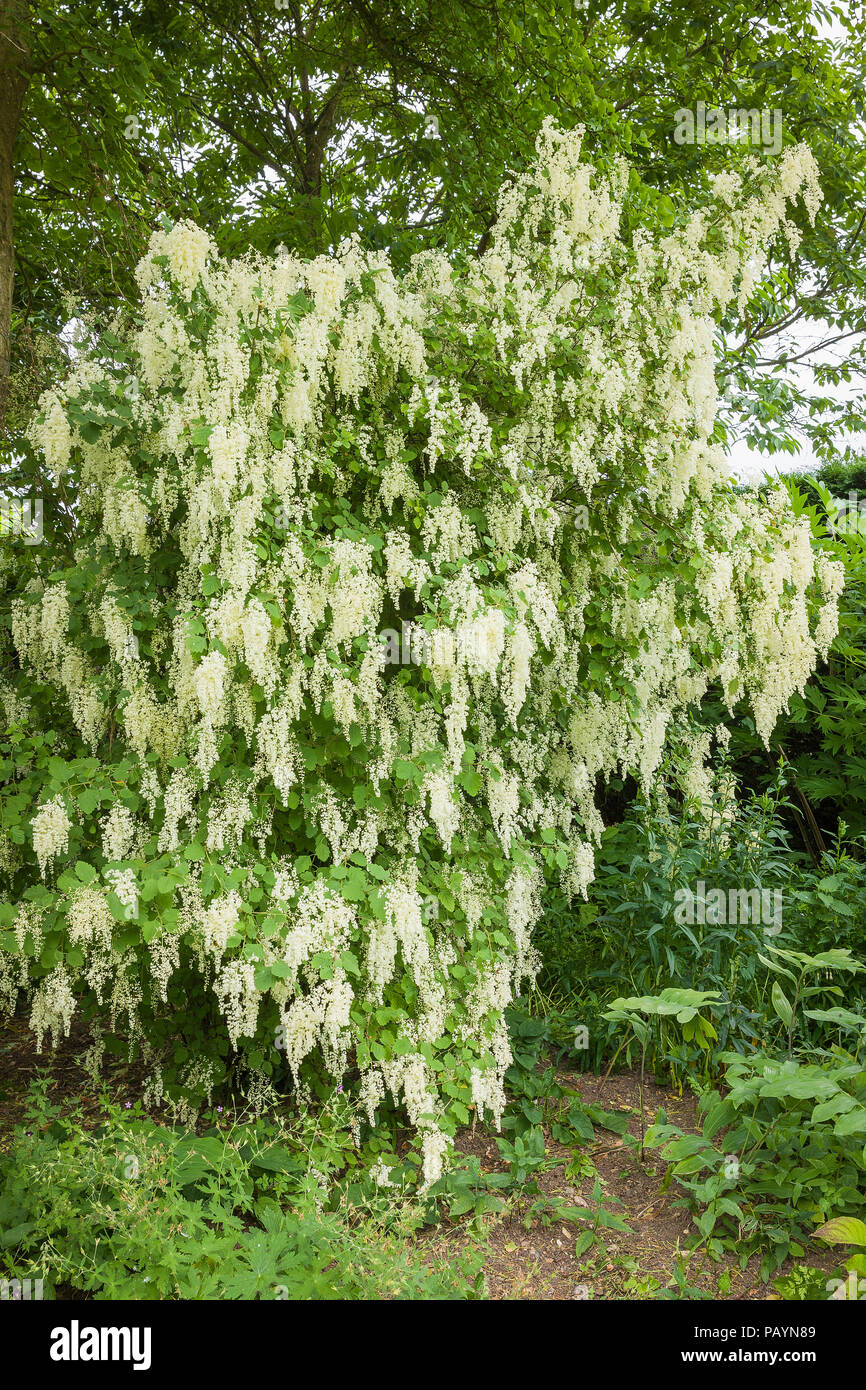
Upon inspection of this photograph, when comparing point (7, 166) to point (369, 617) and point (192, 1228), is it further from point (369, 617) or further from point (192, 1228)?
point (192, 1228)

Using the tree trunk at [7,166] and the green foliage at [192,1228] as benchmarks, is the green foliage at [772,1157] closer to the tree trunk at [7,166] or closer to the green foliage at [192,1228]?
the green foliage at [192,1228]

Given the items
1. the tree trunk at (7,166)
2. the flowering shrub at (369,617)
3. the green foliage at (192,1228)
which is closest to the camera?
the green foliage at (192,1228)

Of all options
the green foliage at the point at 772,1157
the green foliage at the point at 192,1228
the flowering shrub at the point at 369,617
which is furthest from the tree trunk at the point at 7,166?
the green foliage at the point at 772,1157

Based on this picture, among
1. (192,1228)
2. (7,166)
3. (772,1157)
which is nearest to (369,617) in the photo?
(192,1228)

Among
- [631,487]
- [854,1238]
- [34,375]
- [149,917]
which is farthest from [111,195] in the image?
[854,1238]

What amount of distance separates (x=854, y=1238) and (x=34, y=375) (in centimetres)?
486

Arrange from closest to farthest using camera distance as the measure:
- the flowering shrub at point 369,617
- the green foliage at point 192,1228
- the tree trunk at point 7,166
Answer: the green foliage at point 192,1228 → the flowering shrub at point 369,617 → the tree trunk at point 7,166

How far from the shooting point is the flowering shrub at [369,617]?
3.14 metres

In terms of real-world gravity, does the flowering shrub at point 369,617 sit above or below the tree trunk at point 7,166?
below

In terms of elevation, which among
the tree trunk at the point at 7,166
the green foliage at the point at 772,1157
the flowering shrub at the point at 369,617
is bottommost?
the green foliage at the point at 772,1157

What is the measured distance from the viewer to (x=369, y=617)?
3.28 metres

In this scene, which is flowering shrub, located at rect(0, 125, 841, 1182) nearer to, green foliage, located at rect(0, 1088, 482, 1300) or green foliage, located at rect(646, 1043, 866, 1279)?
green foliage, located at rect(0, 1088, 482, 1300)

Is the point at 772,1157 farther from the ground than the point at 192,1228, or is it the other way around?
the point at 192,1228
